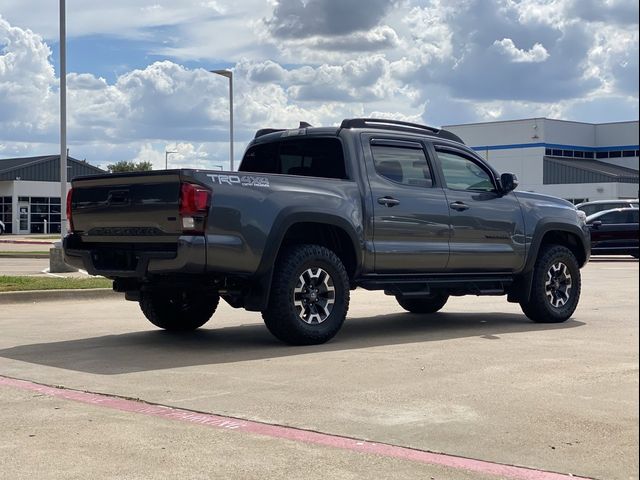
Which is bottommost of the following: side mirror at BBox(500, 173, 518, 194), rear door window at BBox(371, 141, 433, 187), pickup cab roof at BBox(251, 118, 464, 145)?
side mirror at BBox(500, 173, 518, 194)

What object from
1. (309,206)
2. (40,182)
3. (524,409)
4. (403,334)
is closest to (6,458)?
(524,409)

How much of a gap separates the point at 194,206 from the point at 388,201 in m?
2.22

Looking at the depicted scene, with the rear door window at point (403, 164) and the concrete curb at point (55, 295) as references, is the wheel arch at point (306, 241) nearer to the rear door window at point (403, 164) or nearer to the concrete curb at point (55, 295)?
the rear door window at point (403, 164)

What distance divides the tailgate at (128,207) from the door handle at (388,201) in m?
2.19

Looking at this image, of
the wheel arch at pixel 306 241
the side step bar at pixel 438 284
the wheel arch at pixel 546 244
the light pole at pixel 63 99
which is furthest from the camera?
the light pole at pixel 63 99

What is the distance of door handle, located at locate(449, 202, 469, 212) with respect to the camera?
991cm

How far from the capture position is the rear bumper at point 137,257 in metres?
7.91

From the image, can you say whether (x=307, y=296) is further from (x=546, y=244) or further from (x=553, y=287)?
(x=546, y=244)

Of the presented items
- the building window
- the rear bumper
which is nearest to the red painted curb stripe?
the rear bumper

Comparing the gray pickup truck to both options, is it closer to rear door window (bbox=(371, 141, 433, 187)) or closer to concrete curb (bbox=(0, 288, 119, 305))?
rear door window (bbox=(371, 141, 433, 187))

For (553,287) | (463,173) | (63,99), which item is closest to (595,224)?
(63,99)

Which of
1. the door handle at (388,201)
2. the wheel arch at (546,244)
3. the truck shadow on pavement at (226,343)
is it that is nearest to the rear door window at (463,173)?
the wheel arch at (546,244)

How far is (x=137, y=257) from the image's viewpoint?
328 inches

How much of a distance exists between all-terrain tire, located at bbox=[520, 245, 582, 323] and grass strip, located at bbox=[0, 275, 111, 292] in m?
6.72
